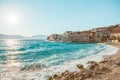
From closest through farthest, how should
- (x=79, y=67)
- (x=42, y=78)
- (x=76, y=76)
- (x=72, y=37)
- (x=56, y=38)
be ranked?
1. (x=76, y=76)
2. (x=42, y=78)
3. (x=79, y=67)
4. (x=72, y=37)
5. (x=56, y=38)

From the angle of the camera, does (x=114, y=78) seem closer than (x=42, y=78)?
Yes

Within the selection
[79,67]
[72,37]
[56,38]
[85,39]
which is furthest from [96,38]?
[79,67]

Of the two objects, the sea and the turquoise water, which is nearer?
the sea

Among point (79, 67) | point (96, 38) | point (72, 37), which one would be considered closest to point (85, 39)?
point (96, 38)

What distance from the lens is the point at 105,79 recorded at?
12.0 metres

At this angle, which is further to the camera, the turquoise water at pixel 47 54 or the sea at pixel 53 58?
the turquoise water at pixel 47 54

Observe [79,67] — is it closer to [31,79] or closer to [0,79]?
[31,79]

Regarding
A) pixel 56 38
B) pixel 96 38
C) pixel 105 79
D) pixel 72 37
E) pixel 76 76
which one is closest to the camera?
pixel 105 79

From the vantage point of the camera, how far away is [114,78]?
12102mm

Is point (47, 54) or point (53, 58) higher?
point (53, 58)

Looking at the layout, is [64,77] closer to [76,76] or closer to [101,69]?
[76,76]

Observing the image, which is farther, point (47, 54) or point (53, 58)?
point (47, 54)

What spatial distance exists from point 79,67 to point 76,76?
12.3 ft

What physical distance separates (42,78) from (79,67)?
13.5 ft
